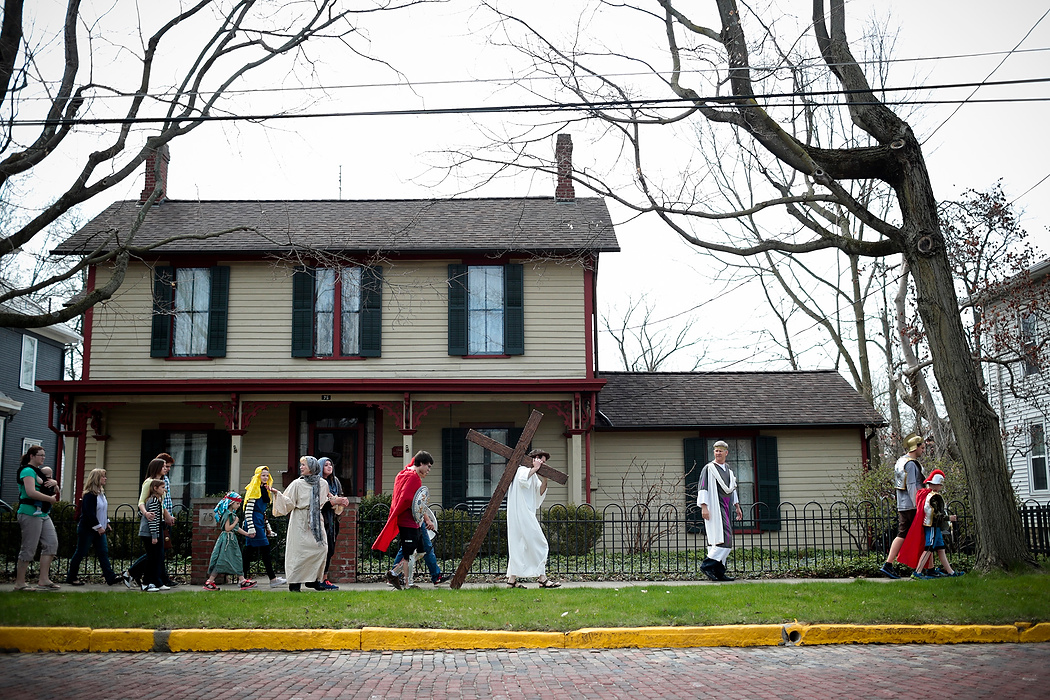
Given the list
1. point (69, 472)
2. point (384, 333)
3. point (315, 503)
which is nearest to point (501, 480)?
point (315, 503)

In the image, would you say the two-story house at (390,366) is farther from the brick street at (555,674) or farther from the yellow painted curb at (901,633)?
the brick street at (555,674)

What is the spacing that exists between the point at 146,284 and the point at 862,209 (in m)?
15.0

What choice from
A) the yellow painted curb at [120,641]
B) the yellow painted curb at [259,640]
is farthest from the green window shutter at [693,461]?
the yellow painted curb at [120,641]

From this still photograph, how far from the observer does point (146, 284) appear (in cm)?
2008

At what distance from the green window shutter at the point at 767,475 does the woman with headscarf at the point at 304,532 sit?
11365 mm

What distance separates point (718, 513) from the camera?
12.5m

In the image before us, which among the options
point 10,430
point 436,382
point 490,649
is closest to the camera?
point 490,649

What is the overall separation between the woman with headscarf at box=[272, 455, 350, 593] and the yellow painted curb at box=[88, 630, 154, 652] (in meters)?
3.13

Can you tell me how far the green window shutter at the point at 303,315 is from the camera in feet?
64.4

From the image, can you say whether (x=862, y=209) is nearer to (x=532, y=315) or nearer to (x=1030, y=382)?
(x=532, y=315)

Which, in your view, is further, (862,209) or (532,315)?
(532,315)

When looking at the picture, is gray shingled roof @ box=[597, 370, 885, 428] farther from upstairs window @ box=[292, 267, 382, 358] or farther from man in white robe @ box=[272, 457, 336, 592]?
man in white robe @ box=[272, 457, 336, 592]

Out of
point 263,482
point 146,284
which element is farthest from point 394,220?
point 263,482

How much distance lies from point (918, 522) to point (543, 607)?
18.9ft
